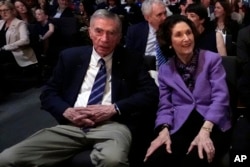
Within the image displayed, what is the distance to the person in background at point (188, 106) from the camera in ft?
7.35

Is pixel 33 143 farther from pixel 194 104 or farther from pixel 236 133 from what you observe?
pixel 236 133

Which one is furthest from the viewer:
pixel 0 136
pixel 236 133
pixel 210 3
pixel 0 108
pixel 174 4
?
pixel 174 4

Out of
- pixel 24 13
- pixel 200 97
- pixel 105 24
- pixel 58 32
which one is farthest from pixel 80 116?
pixel 24 13

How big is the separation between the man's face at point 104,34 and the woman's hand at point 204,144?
77cm

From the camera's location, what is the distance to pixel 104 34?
254 centimetres

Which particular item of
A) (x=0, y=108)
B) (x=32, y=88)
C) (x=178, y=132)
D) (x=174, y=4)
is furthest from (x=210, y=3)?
(x=178, y=132)

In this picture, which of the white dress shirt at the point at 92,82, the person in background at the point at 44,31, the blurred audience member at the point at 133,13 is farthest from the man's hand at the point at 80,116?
the blurred audience member at the point at 133,13

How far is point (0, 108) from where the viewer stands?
4.63 metres

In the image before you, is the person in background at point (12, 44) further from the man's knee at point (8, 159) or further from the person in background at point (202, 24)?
the man's knee at point (8, 159)

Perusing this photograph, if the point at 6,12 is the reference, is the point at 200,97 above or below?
below

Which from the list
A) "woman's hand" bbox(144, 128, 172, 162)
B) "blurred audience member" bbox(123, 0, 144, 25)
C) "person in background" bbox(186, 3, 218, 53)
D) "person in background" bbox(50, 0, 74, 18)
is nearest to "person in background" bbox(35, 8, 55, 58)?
"person in background" bbox(50, 0, 74, 18)

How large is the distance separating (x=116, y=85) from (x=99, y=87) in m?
0.11

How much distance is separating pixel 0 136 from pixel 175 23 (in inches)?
80.9

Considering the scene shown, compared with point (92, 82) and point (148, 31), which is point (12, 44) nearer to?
point (148, 31)
